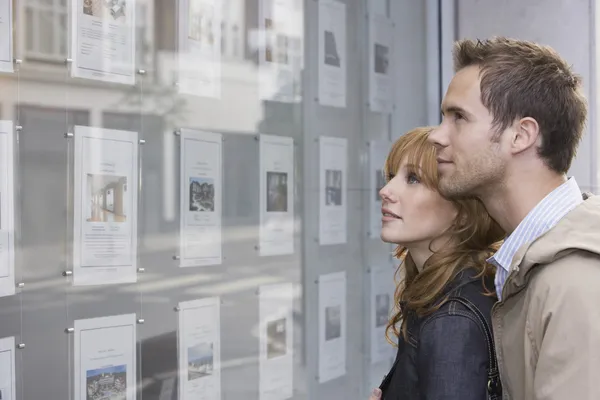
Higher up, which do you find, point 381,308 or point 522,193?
point 522,193

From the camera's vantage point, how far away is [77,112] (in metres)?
2.99

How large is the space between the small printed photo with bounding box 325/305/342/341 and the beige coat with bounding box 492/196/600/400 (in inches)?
103

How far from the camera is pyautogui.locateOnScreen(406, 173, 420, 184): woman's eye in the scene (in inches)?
91.7

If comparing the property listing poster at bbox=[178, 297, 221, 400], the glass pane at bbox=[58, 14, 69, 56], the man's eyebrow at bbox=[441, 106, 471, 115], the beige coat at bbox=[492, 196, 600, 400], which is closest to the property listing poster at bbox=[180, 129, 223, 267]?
the property listing poster at bbox=[178, 297, 221, 400]

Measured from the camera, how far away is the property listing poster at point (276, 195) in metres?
3.86

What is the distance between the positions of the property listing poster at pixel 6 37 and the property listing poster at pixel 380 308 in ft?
8.68

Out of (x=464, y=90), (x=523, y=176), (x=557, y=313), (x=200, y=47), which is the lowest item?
(x=557, y=313)

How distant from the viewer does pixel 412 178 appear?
2.34 metres

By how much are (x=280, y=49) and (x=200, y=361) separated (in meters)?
1.62

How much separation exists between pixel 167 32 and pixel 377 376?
2544 mm

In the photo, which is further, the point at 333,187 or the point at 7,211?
the point at 333,187

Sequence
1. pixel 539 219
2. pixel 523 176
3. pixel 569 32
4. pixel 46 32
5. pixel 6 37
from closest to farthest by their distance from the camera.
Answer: pixel 539 219, pixel 523 176, pixel 6 37, pixel 46 32, pixel 569 32

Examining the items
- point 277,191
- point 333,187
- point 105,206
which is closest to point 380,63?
point 333,187

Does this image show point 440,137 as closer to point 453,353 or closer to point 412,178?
point 412,178
